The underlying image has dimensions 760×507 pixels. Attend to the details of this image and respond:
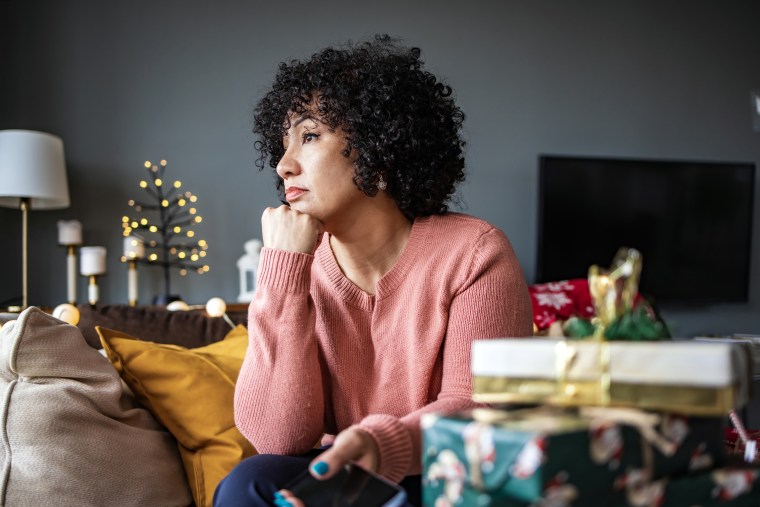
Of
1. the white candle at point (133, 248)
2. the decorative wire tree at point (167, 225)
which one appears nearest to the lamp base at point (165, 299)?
the decorative wire tree at point (167, 225)

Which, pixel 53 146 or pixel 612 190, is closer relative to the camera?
pixel 53 146

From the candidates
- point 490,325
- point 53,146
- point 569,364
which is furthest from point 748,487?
point 53,146

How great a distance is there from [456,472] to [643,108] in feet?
13.0

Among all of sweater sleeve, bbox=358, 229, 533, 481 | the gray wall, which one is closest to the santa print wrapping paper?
the gray wall

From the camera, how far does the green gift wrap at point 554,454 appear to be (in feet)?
1.68

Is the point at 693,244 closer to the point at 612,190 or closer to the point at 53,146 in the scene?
the point at 612,190

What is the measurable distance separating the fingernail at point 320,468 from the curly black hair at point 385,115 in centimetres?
70

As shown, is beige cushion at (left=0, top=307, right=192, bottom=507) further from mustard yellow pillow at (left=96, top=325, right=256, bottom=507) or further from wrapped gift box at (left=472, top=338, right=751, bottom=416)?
wrapped gift box at (left=472, top=338, right=751, bottom=416)

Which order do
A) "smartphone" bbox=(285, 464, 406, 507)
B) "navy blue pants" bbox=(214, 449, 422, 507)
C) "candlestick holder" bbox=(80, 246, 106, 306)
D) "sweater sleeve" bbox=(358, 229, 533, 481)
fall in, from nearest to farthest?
1. "smartphone" bbox=(285, 464, 406, 507)
2. "navy blue pants" bbox=(214, 449, 422, 507)
3. "sweater sleeve" bbox=(358, 229, 533, 481)
4. "candlestick holder" bbox=(80, 246, 106, 306)

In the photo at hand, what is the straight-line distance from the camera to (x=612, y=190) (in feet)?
12.8

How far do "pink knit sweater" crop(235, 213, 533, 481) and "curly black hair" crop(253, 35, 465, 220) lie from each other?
104 mm

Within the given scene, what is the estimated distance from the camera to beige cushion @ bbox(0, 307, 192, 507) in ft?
3.86

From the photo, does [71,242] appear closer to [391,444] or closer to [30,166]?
[30,166]

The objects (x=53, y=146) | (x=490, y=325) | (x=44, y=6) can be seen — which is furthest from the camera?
(x=44, y=6)
